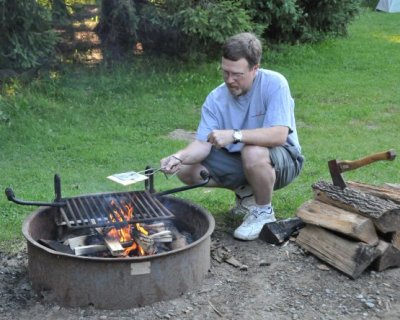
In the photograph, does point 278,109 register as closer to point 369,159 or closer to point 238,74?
point 238,74

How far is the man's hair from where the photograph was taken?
4113 mm

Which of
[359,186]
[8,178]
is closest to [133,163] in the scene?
[8,178]

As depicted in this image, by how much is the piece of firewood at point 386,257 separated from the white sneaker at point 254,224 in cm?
78

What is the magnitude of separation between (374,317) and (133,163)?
3.25m

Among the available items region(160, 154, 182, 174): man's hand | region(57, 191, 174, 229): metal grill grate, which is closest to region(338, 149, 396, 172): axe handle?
region(160, 154, 182, 174): man's hand

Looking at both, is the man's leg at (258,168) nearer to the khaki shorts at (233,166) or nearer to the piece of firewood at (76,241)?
the khaki shorts at (233,166)

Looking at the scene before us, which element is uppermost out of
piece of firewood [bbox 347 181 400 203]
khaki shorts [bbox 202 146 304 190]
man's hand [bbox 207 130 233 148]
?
man's hand [bbox 207 130 233 148]

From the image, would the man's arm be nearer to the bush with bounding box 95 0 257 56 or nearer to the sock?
the sock

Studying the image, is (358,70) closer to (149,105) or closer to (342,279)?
(149,105)

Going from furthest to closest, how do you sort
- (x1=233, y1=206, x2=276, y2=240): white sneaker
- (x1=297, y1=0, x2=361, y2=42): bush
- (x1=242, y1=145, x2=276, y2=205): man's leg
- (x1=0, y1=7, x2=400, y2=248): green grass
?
(x1=297, y1=0, x2=361, y2=42): bush
(x1=0, y1=7, x2=400, y2=248): green grass
(x1=233, y1=206, x2=276, y2=240): white sneaker
(x1=242, y1=145, x2=276, y2=205): man's leg

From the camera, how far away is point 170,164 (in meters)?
4.18

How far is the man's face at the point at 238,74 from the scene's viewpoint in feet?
13.6

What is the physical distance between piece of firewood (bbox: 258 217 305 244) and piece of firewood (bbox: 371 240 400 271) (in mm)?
608

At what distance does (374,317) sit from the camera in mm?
3678
